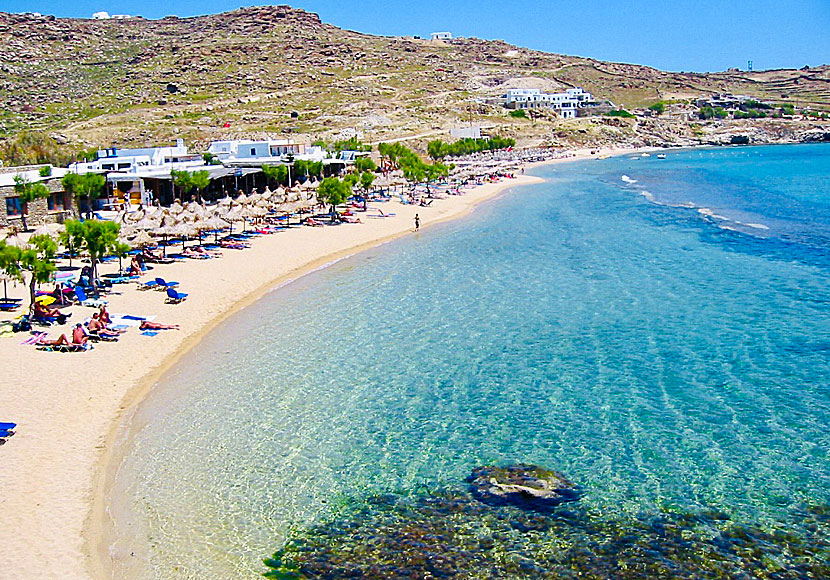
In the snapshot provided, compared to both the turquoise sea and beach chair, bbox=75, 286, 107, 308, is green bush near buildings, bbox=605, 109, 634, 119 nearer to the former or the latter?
the turquoise sea

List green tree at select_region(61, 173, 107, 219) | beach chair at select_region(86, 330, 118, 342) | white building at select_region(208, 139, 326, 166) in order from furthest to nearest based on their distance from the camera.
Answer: white building at select_region(208, 139, 326, 166)
green tree at select_region(61, 173, 107, 219)
beach chair at select_region(86, 330, 118, 342)

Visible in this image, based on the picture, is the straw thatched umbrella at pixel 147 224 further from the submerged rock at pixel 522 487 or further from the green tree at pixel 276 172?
the submerged rock at pixel 522 487

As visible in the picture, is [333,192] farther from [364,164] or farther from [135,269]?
[135,269]

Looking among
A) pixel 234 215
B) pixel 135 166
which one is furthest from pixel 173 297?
pixel 135 166

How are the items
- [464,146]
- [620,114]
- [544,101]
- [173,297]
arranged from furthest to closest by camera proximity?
[620,114]
[544,101]
[464,146]
[173,297]

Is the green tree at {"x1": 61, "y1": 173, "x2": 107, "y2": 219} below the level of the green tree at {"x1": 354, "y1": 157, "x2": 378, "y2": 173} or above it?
below

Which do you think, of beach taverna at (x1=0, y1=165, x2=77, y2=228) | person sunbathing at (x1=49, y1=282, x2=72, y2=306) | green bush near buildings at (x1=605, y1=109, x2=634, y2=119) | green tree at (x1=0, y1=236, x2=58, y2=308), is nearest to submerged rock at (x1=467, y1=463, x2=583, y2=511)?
green tree at (x1=0, y1=236, x2=58, y2=308)

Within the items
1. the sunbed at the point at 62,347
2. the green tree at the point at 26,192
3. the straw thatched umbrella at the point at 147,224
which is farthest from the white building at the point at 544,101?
the sunbed at the point at 62,347
